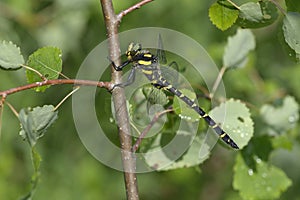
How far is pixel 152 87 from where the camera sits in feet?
5.06

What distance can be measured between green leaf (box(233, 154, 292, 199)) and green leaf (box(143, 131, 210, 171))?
183 mm

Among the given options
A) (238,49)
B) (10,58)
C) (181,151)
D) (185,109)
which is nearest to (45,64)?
(10,58)

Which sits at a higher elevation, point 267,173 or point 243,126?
point 243,126

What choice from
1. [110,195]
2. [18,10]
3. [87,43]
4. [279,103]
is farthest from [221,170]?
[279,103]

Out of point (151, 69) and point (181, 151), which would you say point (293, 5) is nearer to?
point (151, 69)

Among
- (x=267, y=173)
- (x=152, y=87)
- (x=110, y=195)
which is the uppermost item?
(x=152, y=87)

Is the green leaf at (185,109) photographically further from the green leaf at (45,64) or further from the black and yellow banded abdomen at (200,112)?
the green leaf at (45,64)

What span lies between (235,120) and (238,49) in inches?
12.2

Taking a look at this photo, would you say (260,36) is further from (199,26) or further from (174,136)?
(174,136)

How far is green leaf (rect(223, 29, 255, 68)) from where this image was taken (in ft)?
6.07

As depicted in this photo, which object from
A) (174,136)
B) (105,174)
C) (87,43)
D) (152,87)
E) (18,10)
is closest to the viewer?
(152,87)

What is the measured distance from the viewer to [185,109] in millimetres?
1505

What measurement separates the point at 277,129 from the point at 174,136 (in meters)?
0.37

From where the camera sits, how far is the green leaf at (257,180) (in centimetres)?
181
